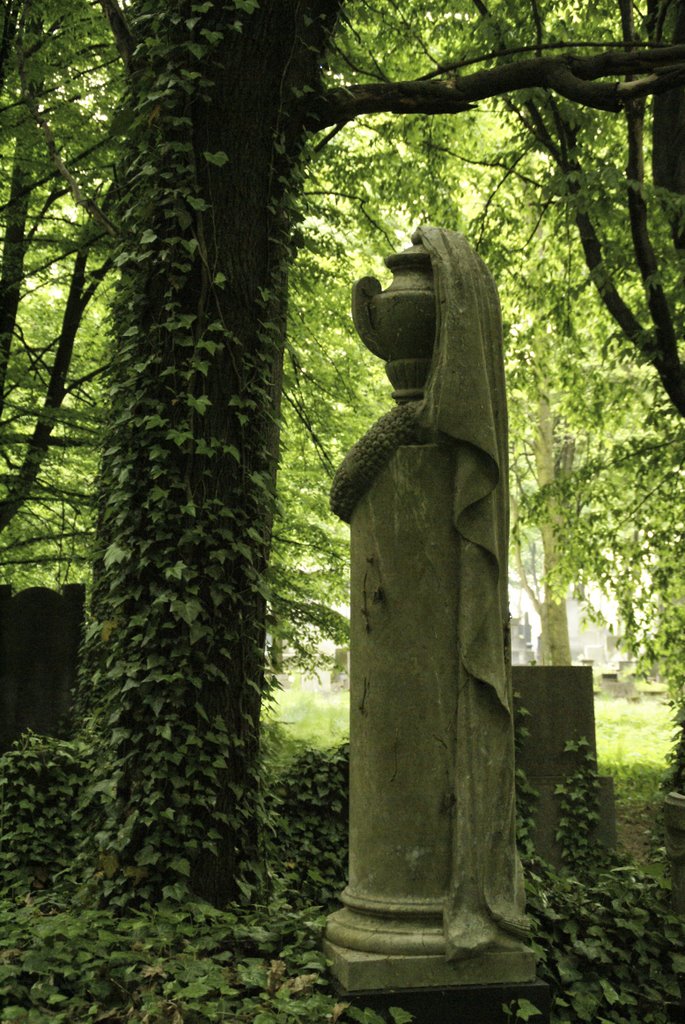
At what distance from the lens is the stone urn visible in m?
4.98

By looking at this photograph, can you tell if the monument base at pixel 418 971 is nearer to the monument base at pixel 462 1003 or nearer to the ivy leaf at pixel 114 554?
the monument base at pixel 462 1003

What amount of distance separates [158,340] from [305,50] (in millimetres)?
Answer: 2286

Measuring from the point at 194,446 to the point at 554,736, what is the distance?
5387 millimetres

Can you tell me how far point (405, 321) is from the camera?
500cm

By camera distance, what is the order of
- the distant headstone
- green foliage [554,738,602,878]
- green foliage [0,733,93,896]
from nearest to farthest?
green foliage [0,733,93,896], green foliage [554,738,602,878], the distant headstone

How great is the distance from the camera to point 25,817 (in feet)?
27.6

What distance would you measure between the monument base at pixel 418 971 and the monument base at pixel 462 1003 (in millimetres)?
26

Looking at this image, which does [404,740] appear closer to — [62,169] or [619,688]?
[62,169]

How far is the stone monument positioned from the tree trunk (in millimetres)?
1890

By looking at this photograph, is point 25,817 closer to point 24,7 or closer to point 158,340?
point 158,340

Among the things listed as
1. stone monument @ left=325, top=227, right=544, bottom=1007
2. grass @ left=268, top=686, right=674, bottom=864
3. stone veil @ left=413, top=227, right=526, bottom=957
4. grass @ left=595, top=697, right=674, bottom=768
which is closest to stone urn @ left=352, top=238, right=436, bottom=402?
stone monument @ left=325, top=227, right=544, bottom=1007

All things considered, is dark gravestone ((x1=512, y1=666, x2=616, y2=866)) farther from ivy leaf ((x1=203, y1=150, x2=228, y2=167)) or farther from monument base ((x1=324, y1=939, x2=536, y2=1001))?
monument base ((x1=324, y1=939, x2=536, y2=1001))

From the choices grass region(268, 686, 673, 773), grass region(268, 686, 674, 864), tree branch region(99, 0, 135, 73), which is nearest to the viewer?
tree branch region(99, 0, 135, 73)

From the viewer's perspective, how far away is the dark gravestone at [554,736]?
10398 mm
